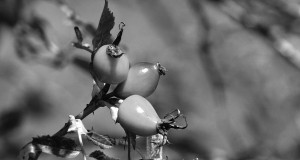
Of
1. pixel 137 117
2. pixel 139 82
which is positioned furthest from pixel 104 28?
pixel 137 117

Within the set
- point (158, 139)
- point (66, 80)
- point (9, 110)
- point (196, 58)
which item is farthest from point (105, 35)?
point (196, 58)

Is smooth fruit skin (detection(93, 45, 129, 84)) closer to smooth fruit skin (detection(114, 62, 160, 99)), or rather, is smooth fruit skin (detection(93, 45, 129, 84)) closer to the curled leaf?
smooth fruit skin (detection(114, 62, 160, 99))

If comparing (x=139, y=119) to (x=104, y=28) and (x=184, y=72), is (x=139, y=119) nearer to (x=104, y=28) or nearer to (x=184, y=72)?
(x=104, y=28)

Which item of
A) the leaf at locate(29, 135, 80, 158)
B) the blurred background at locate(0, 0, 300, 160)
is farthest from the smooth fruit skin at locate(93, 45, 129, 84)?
the blurred background at locate(0, 0, 300, 160)

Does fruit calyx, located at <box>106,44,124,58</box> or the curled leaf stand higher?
fruit calyx, located at <box>106,44,124,58</box>

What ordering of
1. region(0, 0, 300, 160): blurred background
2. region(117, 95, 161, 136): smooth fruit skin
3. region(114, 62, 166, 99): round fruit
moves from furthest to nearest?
region(0, 0, 300, 160): blurred background < region(114, 62, 166, 99): round fruit < region(117, 95, 161, 136): smooth fruit skin
